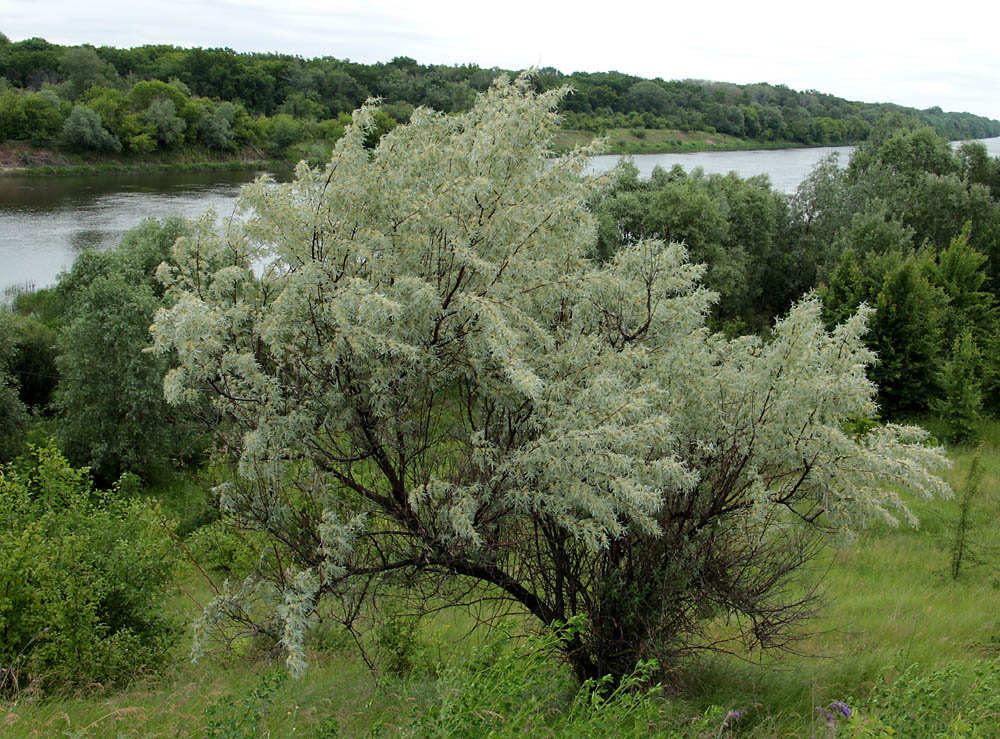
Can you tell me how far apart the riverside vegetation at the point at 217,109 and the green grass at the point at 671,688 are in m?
31.7

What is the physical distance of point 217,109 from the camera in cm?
6200

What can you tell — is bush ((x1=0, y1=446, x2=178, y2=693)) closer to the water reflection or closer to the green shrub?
the green shrub

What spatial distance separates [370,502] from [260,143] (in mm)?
60921

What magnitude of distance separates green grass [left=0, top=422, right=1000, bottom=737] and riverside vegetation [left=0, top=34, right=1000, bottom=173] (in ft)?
104

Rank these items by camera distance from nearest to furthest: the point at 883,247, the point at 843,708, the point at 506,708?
the point at 506,708 < the point at 843,708 < the point at 883,247

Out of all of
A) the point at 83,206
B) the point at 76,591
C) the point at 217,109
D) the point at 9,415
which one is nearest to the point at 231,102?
the point at 217,109

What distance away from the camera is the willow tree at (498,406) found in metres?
4.99

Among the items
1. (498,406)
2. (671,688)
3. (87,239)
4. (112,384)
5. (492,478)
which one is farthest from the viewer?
(87,239)

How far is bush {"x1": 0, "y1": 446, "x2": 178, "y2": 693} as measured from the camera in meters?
7.59

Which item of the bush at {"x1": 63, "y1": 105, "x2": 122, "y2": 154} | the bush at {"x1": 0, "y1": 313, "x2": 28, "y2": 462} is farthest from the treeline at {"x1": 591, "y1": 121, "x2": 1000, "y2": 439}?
the bush at {"x1": 63, "y1": 105, "x2": 122, "y2": 154}

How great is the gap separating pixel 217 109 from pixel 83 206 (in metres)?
23.2

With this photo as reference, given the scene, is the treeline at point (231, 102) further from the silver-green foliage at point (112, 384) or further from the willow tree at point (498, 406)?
the willow tree at point (498, 406)

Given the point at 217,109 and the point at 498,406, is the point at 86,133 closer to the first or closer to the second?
the point at 217,109

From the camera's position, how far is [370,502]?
5840 millimetres
